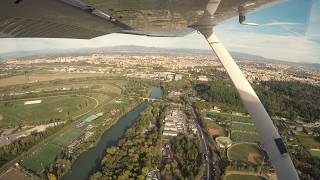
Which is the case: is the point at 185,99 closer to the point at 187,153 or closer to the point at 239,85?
the point at 187,153

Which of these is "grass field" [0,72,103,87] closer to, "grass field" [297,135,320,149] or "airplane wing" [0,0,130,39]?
"grass field" [297,135,320,149]

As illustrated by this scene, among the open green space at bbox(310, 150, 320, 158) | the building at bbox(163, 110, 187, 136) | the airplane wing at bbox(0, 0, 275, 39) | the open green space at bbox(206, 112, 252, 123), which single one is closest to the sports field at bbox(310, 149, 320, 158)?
the open green space at bbox(310, 150, 320, 158)

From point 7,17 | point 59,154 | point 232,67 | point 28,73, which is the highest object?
point 7,17

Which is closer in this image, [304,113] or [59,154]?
[59,154]

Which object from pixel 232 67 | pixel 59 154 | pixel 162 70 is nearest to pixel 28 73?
pixel 162 70

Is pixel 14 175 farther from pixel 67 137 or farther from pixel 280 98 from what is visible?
pixel 280 98

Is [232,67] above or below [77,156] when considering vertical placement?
above

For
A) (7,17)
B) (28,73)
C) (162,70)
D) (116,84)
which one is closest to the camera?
(7,17)
